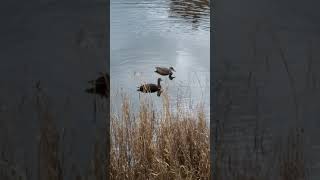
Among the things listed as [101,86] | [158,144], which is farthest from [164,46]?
[101,86]

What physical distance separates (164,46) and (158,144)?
636 mm

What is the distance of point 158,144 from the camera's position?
8.22ft

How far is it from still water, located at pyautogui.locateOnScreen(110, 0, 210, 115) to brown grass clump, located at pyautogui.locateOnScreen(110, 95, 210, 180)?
0.40 ft

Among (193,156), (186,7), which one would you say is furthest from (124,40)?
(193,156)

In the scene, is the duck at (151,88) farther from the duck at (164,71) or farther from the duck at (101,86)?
the duck at (101,86)

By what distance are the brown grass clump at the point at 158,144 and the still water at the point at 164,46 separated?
123 mm

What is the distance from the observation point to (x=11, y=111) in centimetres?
122

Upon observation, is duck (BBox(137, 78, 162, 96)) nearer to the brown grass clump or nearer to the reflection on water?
the brown grass clump

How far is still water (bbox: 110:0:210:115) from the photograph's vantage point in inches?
106

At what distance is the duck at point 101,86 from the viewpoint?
1.22m

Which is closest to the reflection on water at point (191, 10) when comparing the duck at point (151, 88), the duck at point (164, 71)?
the duck at point (164, 71)

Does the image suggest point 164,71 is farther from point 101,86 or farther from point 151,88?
point 101,86

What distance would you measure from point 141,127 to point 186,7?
36.9 inches
